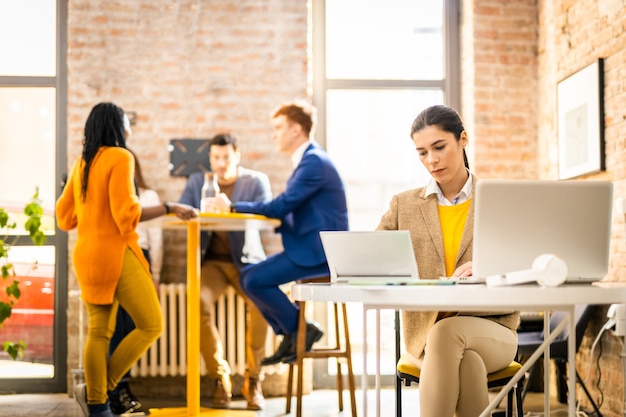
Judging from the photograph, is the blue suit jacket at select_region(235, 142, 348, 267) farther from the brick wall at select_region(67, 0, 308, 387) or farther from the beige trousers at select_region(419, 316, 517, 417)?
the beige trousers at select_region(419, 316, 517, 417)

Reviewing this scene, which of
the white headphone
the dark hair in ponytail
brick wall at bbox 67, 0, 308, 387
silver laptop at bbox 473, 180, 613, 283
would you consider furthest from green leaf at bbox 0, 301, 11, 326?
the white headphone

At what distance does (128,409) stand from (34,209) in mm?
1147

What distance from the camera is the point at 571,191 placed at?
1866 mm

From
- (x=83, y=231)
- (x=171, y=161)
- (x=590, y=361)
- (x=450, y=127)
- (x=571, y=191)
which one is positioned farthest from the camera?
(x=171, y=161)

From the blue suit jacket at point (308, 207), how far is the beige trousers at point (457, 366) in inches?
76.5

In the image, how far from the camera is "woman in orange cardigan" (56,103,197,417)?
379 cm

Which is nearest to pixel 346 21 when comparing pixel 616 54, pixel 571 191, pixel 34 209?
pixel 616 54

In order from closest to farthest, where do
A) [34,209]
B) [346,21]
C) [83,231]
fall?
[83,231], [34,209], [346,21]

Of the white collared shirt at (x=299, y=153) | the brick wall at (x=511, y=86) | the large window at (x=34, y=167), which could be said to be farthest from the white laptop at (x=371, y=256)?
the large window at (x=34, y=167)

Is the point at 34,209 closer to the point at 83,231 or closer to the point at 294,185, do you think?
the point at 83,231

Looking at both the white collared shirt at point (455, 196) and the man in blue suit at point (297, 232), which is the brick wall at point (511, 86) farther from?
the white collared shirt at point (455, 196)

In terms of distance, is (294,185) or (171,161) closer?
(294,185)

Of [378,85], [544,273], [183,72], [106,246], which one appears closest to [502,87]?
[378,85]

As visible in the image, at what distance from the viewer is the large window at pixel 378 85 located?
5.56 meters
